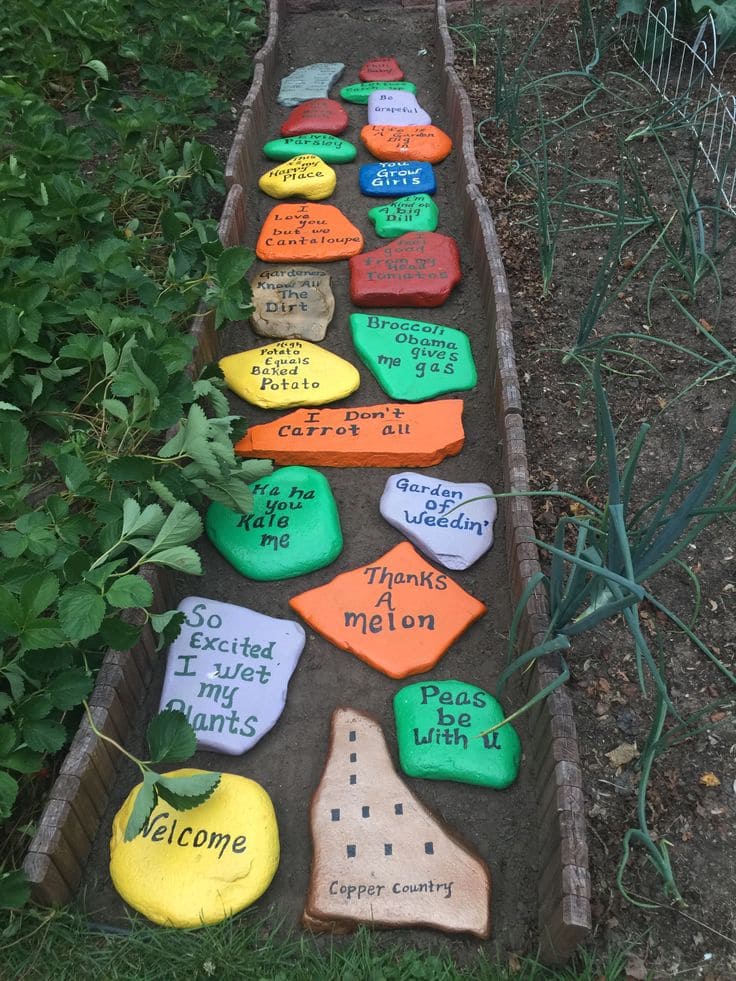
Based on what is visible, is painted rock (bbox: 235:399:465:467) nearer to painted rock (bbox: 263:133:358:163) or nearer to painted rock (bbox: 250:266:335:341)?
painted rock (bbox: 250:266:335:341)

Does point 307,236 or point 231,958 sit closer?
point 231,958

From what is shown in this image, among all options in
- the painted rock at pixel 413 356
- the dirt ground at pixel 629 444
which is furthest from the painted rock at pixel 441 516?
the painted rock at pixel 413 356

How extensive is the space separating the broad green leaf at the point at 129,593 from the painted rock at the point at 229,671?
358 mm

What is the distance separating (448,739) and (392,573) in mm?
457

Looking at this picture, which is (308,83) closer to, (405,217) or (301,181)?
(301,181)

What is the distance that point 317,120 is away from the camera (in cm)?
364

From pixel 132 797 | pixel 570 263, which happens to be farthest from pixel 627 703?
pixel 570 263

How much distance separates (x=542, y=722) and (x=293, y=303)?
166cm

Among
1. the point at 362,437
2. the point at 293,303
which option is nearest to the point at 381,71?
the point at 293,303

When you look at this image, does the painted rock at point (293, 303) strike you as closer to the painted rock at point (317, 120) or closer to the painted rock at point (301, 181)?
the painted rock at point (301, 181)

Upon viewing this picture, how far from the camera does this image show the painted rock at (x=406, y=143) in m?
3.49

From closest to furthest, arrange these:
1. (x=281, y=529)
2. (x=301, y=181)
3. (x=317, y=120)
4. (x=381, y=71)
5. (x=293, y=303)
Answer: (x=281, y=529)
(x=293, y=303)
(x=301, y=181)
(x=317, y=120)
(x=381, y=71)

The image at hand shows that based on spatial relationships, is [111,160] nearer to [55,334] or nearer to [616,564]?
[55,334]

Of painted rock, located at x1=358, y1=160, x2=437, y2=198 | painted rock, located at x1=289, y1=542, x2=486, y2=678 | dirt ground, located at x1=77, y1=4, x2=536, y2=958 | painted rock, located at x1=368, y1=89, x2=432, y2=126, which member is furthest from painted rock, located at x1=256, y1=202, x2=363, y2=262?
painted rock, located at x1=289, y1=542, x2=486, y2=678
